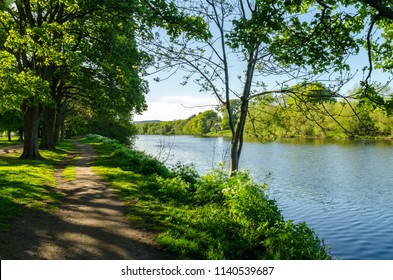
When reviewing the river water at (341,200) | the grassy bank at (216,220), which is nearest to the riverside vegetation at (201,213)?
the grassy bank at (216,220)

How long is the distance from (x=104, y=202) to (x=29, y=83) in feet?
37.2

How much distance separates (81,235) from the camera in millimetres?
8156

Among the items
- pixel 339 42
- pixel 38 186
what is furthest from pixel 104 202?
pixel 339 42

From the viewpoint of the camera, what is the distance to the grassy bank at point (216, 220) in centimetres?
796

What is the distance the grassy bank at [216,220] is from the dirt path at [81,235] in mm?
483

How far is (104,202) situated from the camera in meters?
11.4

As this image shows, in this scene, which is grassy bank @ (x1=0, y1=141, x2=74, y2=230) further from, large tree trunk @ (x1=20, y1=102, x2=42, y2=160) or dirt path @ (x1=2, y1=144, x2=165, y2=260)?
large tree trunk @ (x1=20, y1=102, x2=42, y2=160)

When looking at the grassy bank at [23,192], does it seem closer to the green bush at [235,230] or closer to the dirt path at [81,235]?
the dirt path at [81,235]

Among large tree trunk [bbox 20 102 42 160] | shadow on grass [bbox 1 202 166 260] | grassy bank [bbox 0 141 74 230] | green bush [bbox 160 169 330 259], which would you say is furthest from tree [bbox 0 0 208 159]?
shadow on grass [bbox 1 202 166 260]

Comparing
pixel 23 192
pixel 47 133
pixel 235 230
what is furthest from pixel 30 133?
pixel 235 230

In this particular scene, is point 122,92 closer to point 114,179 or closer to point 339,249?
point 114,179

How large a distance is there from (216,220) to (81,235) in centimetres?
367

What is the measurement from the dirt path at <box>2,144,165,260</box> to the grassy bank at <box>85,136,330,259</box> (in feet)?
1.59

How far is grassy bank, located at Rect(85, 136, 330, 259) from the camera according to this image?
7961mm
